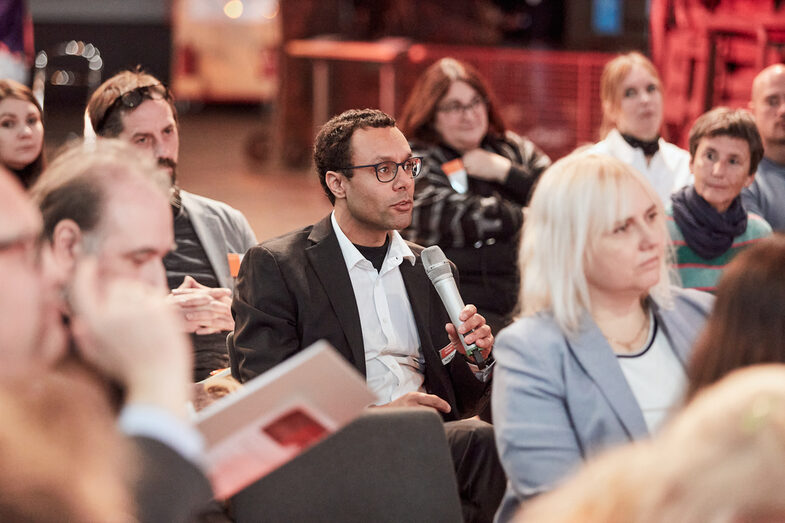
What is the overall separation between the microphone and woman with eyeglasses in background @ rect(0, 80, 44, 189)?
5.97ft

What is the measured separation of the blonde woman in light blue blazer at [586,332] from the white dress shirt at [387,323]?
679mm

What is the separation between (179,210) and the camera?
3441mm

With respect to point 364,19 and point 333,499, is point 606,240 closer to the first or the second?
point 333,499

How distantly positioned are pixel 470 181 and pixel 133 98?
152cm

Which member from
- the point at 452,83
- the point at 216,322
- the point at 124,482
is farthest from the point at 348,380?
the point at 452,83

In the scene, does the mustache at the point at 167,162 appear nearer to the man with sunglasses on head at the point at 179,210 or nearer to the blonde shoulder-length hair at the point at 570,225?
the man with sunglasses on head at the point at 179,210

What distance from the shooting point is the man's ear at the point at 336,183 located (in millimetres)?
3068

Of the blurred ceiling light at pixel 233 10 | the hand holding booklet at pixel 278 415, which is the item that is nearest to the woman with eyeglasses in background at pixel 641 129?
the hand holding booklet at pixel 278 415

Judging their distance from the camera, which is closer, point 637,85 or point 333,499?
point 333,499

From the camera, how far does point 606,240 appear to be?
2.13 metres

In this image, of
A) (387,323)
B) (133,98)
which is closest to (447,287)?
(387,323)

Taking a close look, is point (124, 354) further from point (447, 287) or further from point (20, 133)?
Answer: point (20, 133)

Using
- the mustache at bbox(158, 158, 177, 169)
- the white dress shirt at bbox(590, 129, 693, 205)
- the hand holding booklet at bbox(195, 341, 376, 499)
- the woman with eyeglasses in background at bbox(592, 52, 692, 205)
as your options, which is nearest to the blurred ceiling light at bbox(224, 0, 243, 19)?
the woman with eyeglasses in background at bbox(592, 52, 692, 205)

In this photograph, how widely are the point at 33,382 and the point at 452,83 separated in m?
3.42
